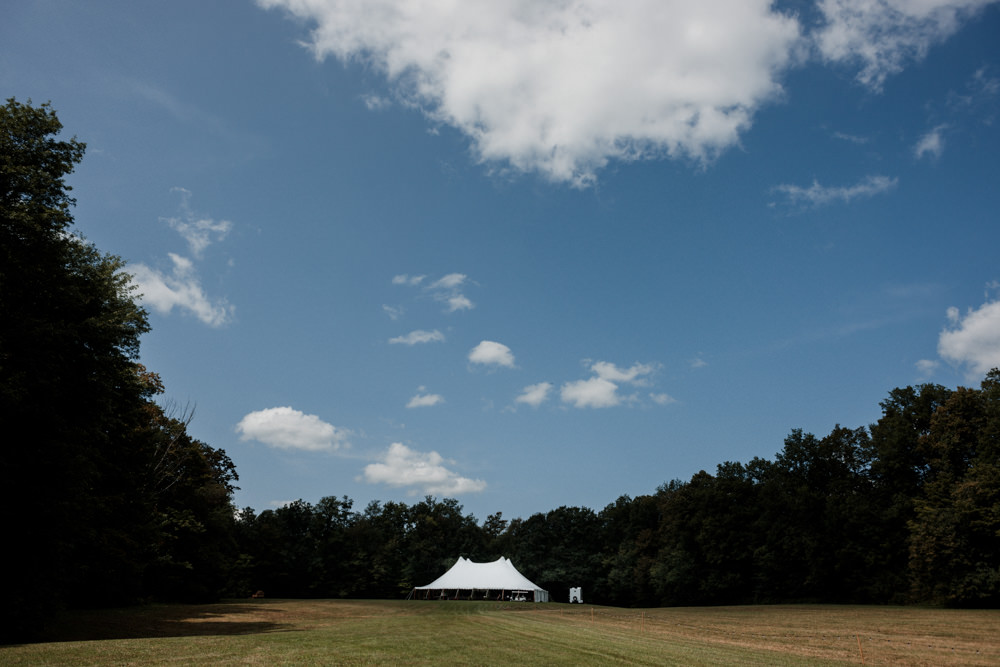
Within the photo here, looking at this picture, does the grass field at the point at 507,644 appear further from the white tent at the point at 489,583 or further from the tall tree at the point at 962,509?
the white tent at the point at 489,583

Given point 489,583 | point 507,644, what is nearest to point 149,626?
point 507,644

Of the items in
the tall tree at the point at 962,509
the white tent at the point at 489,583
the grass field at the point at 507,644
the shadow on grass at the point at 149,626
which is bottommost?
the white tent at the point at 489,583

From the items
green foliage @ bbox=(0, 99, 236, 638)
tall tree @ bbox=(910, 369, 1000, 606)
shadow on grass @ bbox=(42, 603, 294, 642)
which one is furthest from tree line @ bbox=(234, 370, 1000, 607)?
green foliage @ bbox=(0, 99, 236, 638)

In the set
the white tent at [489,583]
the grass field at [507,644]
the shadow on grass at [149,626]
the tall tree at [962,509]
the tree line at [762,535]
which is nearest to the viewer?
the grass field at [507,644]

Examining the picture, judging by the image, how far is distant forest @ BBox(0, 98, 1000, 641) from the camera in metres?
16.7

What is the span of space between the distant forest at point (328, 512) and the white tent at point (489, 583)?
41.7ft

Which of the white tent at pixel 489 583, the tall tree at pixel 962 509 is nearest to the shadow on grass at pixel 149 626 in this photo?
the white tent at pixel 489 583

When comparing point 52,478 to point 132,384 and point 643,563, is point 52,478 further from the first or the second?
point 643,563

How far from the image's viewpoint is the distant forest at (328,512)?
16.7m

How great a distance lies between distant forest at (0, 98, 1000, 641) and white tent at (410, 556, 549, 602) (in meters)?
12.7

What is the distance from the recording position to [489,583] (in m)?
50.4

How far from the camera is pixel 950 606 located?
117ft

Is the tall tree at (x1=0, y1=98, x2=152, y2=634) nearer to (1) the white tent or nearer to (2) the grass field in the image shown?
(2) the grass field

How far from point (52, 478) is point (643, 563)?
53.8m
